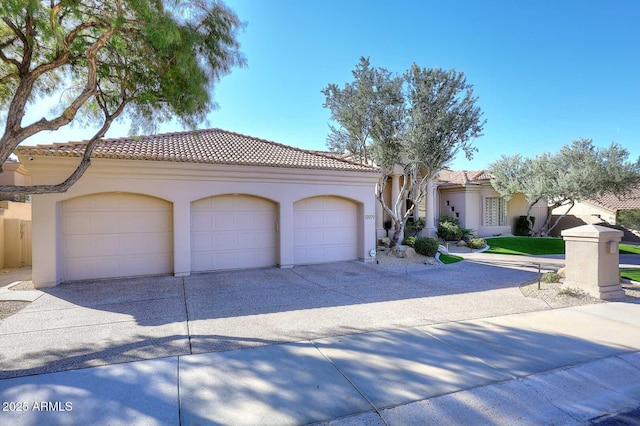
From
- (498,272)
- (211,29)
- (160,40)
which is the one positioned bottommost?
(498,272)

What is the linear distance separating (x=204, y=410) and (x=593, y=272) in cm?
965

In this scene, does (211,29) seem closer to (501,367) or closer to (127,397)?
(127,397)

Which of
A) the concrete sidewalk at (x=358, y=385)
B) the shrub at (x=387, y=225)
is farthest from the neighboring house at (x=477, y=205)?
the concrete sidewalk at (x=358, y=385)

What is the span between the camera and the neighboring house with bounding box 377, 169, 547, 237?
22344 mm

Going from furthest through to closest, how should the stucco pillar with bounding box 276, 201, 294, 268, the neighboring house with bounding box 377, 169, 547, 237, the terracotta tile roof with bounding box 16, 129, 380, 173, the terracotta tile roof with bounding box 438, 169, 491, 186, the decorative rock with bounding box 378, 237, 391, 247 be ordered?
the terracotta tile roof with bounding box 438, 169, 491, 186 → the neighboring house with bounding box 377, 169, 547, 237 → the decorative rock with bounding box 378, 237, 391, 247 → the stucco pillar with bounding box 276, 201, 294, 268 → the terracotta tile roof with bounding box 16, 129, 380, 173

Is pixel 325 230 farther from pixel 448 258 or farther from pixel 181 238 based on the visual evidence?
pixel 448 258

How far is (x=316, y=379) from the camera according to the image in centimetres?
423

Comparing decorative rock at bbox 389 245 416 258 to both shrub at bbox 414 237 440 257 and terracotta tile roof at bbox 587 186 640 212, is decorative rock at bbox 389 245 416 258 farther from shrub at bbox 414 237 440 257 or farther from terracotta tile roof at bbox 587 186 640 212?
terracotta tile roof at bbox 587 186 640 212

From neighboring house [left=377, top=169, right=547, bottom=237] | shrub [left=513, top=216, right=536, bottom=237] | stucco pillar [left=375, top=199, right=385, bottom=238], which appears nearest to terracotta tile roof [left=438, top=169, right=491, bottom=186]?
neighboring house [left=377, top=169, right=547, bottom=237]

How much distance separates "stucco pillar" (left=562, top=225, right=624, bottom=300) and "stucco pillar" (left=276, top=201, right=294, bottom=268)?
28.7 ft

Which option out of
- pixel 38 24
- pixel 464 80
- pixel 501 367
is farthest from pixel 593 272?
pixel 38 24

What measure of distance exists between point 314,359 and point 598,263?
26.5ft

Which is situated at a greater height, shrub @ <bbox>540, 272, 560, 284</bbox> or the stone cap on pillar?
the stone cap on pillar

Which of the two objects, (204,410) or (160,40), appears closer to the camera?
(204,410)
